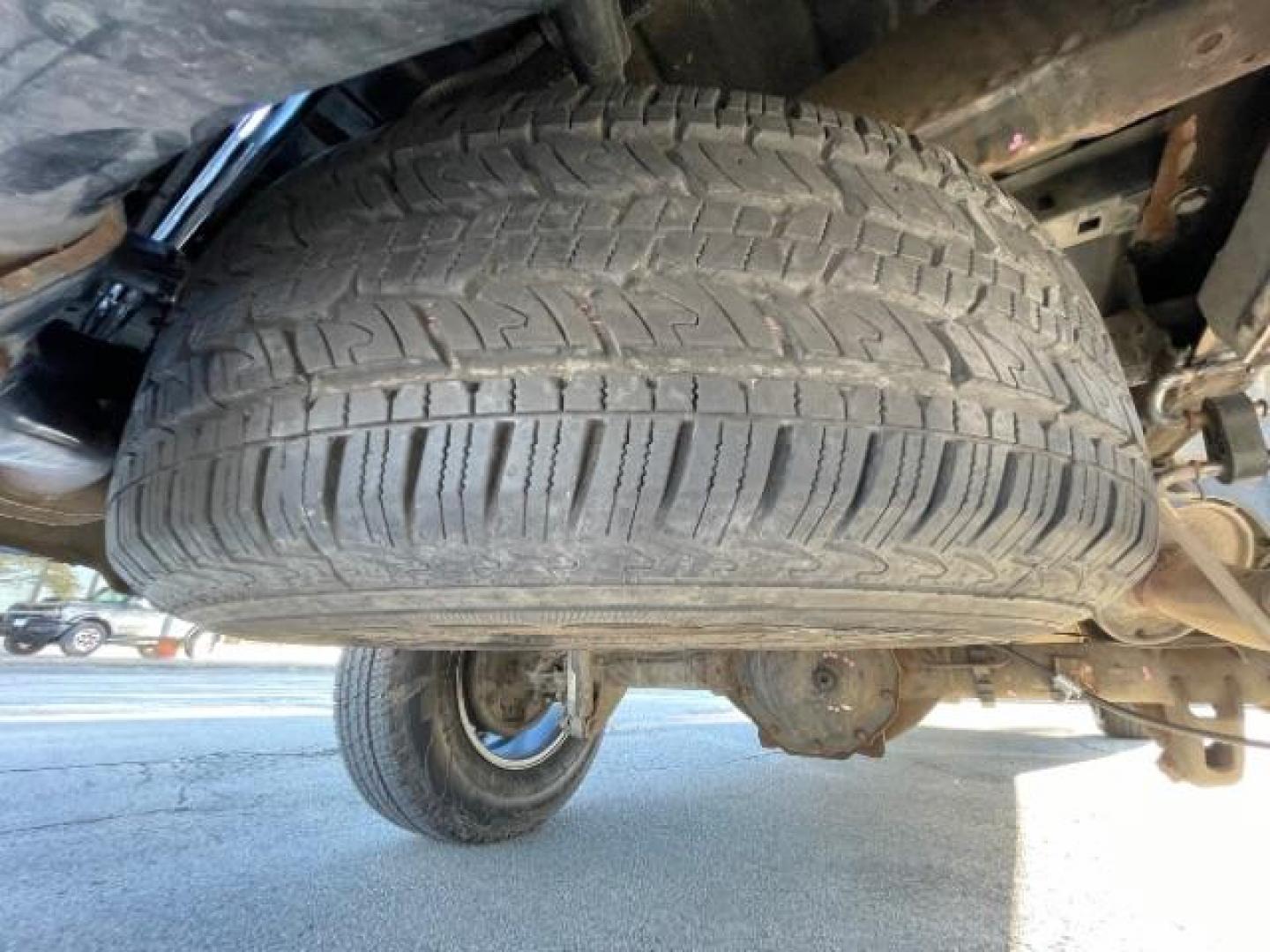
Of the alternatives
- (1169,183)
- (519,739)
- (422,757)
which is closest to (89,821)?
(422,757)

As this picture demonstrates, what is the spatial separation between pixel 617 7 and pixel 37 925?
154 cm

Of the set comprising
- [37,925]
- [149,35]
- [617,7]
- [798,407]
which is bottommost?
[37,925]

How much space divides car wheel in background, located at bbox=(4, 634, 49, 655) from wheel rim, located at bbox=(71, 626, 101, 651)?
0.33 metres

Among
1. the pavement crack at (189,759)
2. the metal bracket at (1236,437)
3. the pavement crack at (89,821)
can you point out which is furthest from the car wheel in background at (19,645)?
the metal bracket at (1236,437)

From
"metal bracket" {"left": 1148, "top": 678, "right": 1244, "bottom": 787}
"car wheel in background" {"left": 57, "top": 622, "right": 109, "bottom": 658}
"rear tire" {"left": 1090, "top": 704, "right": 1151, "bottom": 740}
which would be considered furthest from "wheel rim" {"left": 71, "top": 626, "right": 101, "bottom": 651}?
"metal bracket" {"left": 1148, "top": 678, "right": 1244, "bottom": 787}

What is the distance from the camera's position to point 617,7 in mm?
738

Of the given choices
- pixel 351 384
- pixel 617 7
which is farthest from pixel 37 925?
pixel 617 7

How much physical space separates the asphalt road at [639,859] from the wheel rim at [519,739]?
0.71 feet

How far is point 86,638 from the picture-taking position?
33.2 feet

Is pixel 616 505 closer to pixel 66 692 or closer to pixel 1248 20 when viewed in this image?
pixel 1248 20

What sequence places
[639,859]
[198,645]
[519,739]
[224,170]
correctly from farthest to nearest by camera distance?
[198,645]
[519,739]
[639,859]
[224,170]

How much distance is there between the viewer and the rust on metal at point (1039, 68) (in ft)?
2.79

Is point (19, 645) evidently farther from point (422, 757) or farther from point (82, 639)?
point (422, 757)

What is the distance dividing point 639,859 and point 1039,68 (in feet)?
5.36
